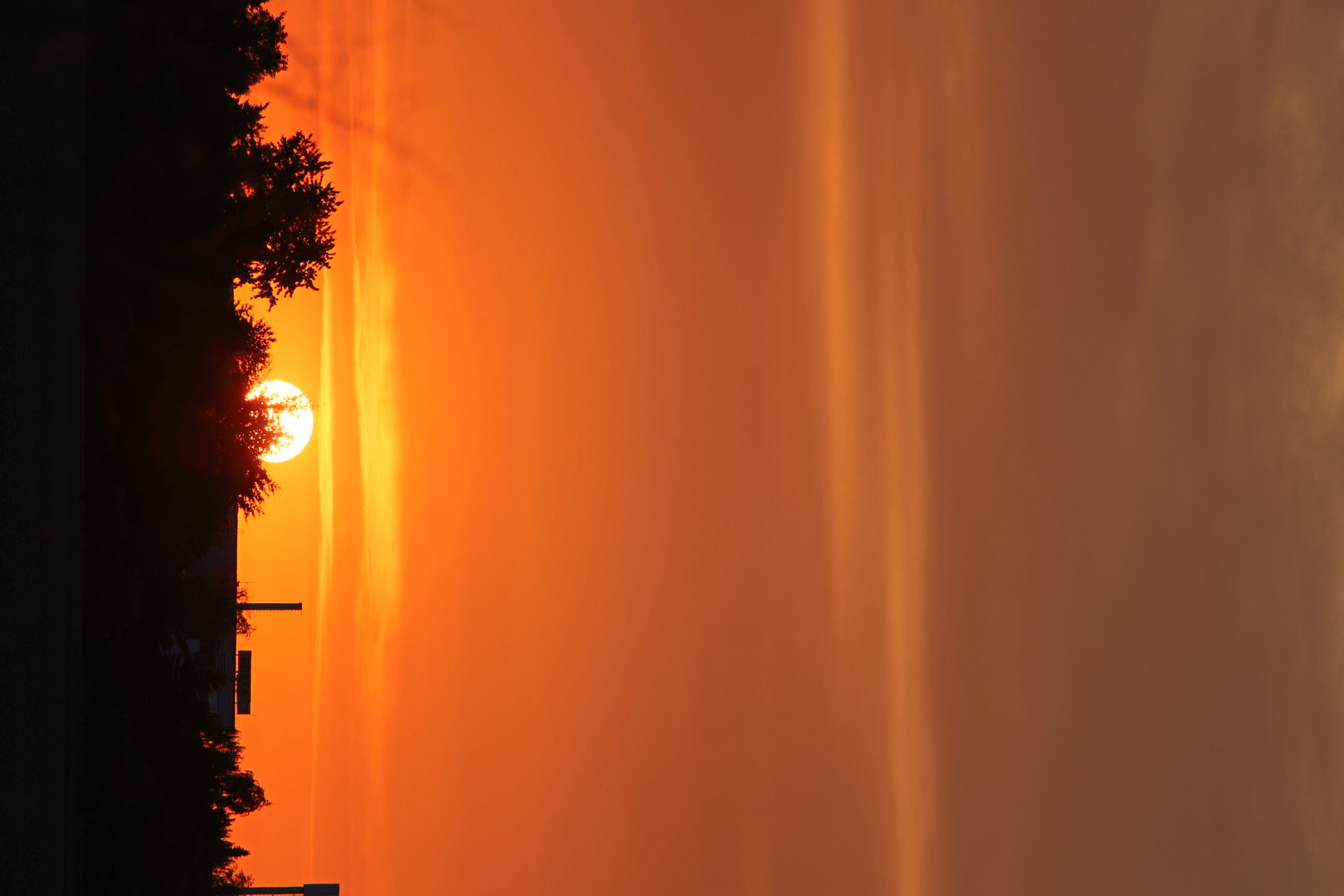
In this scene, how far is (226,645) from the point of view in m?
23.1

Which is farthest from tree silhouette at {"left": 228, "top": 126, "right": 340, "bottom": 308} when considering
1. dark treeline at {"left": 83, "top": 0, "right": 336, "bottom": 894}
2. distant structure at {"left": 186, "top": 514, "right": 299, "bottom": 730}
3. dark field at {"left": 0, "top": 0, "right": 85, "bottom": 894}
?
distant structure at {"left": 186, "top": 514, "right": 299, "bottom": 730}

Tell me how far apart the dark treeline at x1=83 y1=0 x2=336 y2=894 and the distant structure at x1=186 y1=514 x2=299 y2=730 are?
2.36 ft

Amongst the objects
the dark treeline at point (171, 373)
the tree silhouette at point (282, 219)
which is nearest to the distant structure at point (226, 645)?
the dark treeline at point (171, 373)

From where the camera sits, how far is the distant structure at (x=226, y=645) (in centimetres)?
2180

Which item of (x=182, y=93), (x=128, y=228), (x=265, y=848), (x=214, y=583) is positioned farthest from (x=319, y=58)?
(x=265, y=848)

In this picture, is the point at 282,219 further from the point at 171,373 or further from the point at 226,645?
the point at 226,645

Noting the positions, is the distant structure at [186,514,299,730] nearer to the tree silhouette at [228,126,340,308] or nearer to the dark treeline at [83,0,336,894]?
the dark treeline at [83,0,336,894]

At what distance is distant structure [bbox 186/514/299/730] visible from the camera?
858 inches

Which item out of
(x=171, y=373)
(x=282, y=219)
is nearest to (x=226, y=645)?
(x=171, y=373)

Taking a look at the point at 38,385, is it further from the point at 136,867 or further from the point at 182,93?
the point at 136,867

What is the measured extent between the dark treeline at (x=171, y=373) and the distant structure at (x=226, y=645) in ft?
2.36

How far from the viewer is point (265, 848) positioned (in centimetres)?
2234

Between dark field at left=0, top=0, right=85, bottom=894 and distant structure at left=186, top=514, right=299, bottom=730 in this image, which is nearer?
dark field at left=0, top=0, right=85, bottom=894

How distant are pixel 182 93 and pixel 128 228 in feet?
8.06
